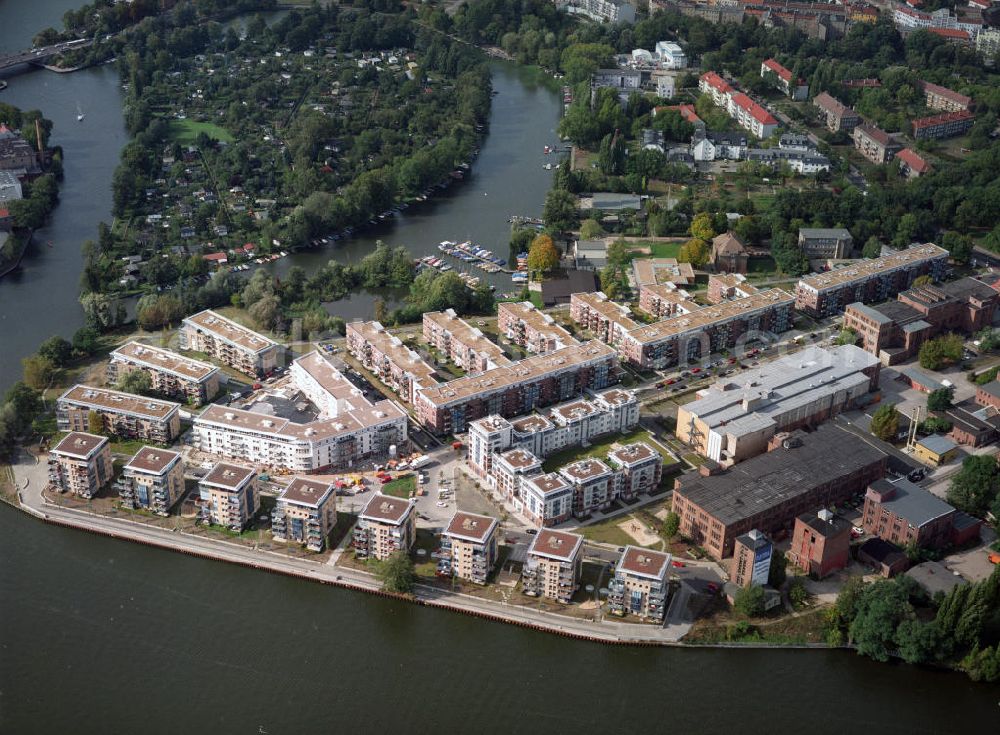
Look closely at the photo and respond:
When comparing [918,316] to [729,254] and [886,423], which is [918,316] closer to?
[886,423]

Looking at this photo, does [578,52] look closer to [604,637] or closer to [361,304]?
[361,304]

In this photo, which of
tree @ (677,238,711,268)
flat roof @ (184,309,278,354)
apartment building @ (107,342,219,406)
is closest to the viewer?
apartment building @ (107,342,219,406)

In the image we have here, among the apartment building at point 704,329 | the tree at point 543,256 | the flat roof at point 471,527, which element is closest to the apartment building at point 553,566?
the flat roof at point 471,527

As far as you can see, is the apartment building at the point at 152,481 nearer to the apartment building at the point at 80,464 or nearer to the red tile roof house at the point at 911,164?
the apartment building at the point at 80,464

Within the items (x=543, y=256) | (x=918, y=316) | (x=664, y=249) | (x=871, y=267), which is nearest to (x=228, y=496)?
(x=543, y=256)

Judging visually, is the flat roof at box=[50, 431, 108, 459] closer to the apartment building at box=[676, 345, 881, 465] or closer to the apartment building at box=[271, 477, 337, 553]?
the apartment building at box=[271, 477, 337, 553]

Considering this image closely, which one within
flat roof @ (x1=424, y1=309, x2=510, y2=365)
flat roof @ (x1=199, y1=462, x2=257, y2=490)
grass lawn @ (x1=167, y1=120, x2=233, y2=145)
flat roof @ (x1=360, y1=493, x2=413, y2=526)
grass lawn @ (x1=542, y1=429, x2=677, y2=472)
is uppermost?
grass lawn @ (x1=167, y1=120, x2=233, y2=145)

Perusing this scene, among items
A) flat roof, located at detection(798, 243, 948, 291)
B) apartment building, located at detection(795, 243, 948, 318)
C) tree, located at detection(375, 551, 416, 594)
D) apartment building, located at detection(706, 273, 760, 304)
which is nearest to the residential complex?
apartment building, located at detection(795, 243, 948, 318)
